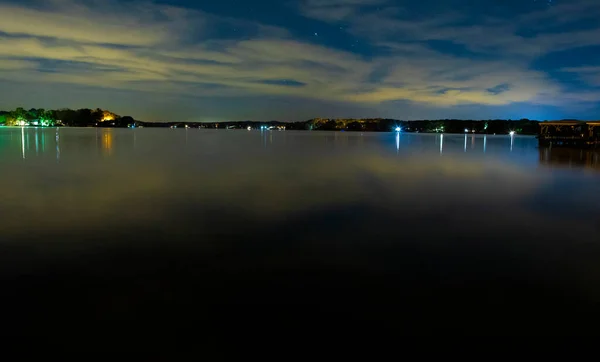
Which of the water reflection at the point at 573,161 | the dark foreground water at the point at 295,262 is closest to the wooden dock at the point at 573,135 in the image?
the water reflection at the point at 573,161

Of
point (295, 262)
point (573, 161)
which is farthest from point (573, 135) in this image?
point (295, 262)

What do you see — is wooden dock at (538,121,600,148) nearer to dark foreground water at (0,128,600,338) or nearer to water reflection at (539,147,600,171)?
water reflection at (539,147,600,171)

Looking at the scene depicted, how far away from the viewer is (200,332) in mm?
6668

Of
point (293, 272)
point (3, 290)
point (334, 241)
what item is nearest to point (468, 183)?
point (334, 241)

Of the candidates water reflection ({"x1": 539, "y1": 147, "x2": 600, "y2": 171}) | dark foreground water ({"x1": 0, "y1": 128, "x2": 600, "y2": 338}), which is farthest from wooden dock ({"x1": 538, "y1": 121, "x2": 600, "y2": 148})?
dark foreground water ({"x1": 0, "y1": 128, "x2": 600, "y2": 338})

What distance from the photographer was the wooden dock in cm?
7062

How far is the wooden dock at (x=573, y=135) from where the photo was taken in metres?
70.6

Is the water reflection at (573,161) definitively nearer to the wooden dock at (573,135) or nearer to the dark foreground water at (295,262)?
the wooden dock at (573,135)

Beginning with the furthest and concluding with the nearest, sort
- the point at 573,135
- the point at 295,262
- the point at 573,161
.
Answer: the point at 573,135
the point at 573,161
the point at 295,262

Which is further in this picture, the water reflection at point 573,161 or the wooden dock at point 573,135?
the wooden dock at point 573,135

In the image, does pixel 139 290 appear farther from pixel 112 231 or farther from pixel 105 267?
pixel 112 231

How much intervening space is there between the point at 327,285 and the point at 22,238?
30.4 ft

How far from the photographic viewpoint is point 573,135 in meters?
81.2

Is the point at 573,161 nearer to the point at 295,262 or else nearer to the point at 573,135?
the point at 295,262
